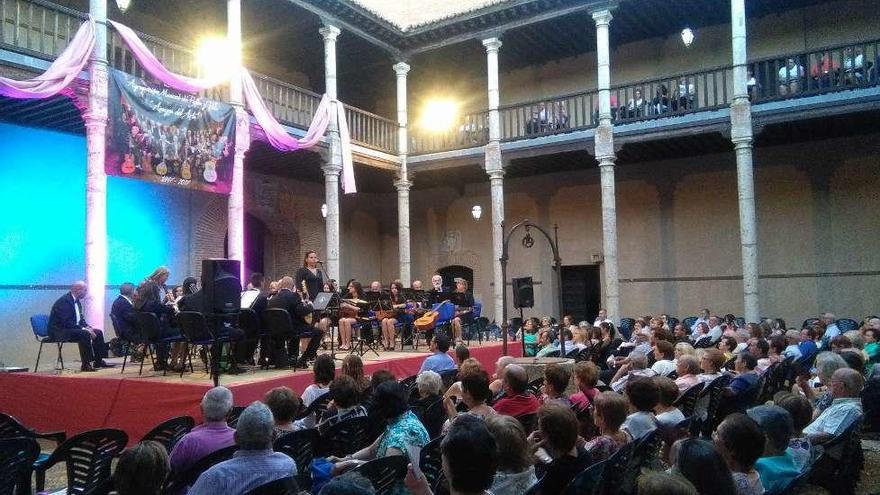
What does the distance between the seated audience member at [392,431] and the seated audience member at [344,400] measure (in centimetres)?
51

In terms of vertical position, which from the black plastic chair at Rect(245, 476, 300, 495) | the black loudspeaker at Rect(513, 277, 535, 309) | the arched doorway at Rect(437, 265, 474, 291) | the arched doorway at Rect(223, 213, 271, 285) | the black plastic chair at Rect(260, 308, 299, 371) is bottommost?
the black plastic chair at Rect(245, 476, 300, 495)

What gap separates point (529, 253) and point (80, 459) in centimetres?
1584

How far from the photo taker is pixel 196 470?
3336 mm

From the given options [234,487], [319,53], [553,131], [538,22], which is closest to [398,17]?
[319,53]

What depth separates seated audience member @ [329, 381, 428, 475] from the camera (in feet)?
11.6

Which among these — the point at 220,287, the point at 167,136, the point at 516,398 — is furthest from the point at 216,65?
the point at 516,398

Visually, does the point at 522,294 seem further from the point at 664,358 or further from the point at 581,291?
the point at 581,291

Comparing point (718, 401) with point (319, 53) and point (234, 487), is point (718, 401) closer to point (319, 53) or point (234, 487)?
point (234, 487)

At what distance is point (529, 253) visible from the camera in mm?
18797

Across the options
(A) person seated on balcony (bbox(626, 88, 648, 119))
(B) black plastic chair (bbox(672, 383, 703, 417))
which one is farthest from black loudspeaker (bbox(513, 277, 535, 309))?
(A) person seated on balcony (bbox(626, 88, 648, 119))

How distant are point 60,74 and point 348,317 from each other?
17.6 feet

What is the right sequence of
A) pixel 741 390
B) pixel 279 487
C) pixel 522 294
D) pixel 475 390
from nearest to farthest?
pixel 279 487 → pixel 475 390 → pixel 741 390 → pixel 522 294

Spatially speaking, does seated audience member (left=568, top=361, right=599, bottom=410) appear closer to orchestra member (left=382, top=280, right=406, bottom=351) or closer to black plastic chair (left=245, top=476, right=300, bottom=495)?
black plastic chair (left=245, top=476, right=300, bottom=495)

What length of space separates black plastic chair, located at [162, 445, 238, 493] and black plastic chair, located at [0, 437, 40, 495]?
2.79ft
